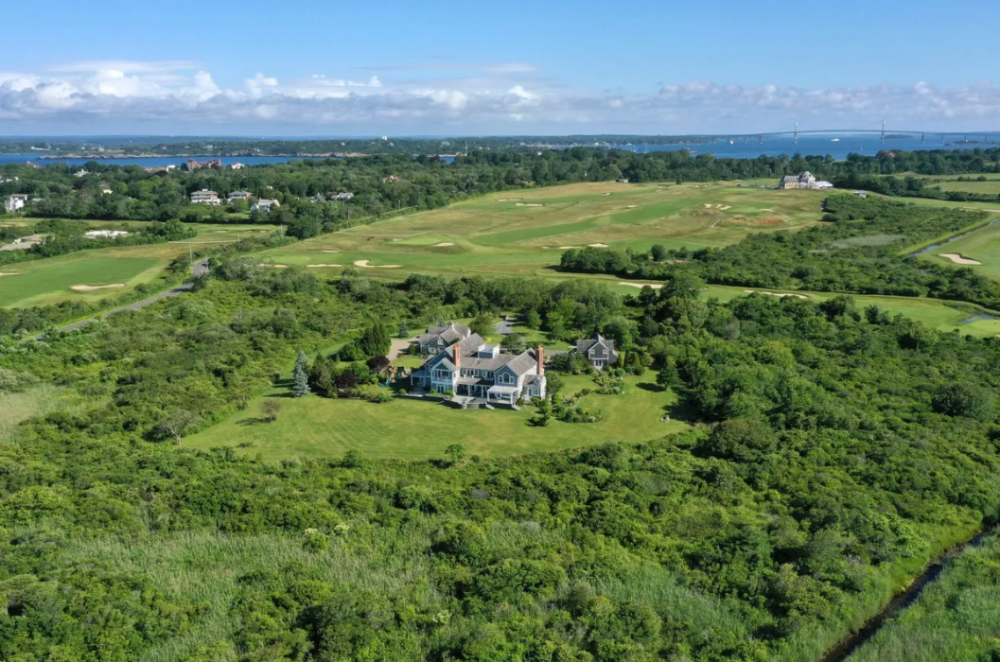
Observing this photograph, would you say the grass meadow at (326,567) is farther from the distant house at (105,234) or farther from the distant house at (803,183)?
the distant house at (803,183)

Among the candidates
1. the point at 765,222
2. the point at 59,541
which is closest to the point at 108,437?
the point at 59,541

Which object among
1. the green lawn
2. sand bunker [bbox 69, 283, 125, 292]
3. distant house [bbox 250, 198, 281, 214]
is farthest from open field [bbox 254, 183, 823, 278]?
distant house [bbox 250, 198, 281, 214]

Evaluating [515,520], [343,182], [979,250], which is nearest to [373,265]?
[515,520]

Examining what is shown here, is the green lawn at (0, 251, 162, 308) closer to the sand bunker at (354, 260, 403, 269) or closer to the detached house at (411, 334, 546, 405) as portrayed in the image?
the sand bunker at (354, 260, 403, 269)

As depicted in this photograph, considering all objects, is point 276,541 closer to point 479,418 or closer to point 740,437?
point 479,418

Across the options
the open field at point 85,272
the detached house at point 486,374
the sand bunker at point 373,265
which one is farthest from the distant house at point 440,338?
the open field at point 85,272
